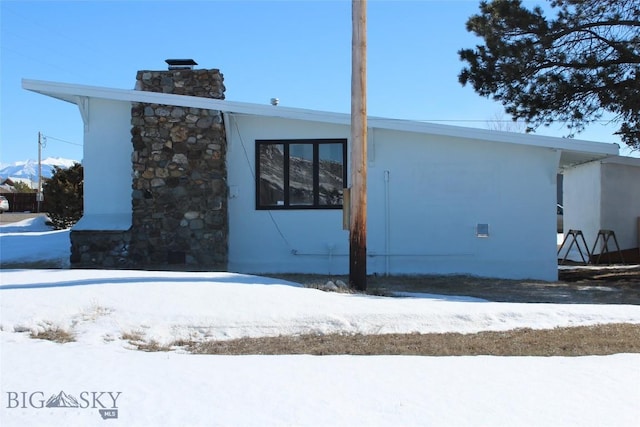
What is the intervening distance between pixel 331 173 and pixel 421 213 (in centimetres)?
204

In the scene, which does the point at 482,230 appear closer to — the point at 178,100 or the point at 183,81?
the point at 178,100

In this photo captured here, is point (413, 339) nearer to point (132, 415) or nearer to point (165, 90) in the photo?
point (132, 415)

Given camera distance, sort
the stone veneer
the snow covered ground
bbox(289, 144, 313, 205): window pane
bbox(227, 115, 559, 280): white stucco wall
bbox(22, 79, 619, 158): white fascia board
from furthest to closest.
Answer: bbox(289, 144, 313, 205): window pane < bbox(227, 115, 559, 280): white stucco wall < the stone veneer < bbox(22, 79, 619, 158): white fascia board < the snow covered ground

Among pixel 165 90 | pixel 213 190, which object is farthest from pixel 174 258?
pixel 165 90

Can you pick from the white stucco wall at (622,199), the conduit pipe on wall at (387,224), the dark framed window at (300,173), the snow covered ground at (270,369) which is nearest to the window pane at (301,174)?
the dark framed window at (300,173)

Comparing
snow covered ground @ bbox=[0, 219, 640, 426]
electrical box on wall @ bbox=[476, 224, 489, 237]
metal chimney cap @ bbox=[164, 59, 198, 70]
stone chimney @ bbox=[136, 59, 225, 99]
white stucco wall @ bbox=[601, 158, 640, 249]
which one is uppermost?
metal chimney cap @ bbox=[164, 59, 198, 70]

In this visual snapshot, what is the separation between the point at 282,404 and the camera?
15.4ft

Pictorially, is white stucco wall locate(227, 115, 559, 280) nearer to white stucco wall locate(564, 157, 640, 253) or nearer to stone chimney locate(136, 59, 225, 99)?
stone chimney locate(136, 59, 225, 99)

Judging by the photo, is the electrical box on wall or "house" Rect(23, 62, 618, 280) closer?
"house" Rect(23, 62, 618, 280)

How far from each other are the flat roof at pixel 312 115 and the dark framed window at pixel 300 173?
626 millimetres

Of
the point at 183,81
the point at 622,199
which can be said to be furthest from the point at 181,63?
the point at 622,199

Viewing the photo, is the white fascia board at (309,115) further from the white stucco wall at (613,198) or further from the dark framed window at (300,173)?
the white stucco wall at (613,198)

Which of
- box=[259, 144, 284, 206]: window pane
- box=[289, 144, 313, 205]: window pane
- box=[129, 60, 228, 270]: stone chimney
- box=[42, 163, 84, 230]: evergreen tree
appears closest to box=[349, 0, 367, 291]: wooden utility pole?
box=[289, 144, 313, 205]: window pane

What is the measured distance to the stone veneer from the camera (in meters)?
12.8
